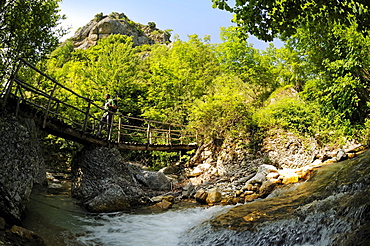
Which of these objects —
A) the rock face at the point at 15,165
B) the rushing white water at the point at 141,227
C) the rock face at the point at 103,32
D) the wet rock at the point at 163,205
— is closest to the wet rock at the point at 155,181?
the wet rock at the point at 163,205

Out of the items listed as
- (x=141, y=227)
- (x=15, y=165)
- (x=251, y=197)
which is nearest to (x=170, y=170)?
(x=251, y=197)

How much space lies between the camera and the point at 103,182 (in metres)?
8.85

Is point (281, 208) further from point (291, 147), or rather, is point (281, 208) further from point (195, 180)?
point (195, 180)

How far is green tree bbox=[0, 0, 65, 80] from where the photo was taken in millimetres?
10352

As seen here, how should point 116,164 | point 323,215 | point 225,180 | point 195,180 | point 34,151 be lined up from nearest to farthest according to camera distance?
point 323,215, point 34,151, point 116,164, point 225,180, point 195,180

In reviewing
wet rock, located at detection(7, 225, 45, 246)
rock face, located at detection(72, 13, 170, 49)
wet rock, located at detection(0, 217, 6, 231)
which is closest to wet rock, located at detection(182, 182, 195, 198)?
wet rock, located at detection(7, 225, 45, 246)

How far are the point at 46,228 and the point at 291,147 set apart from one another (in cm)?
941

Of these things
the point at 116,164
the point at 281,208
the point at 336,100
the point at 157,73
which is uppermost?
the point at 157,73

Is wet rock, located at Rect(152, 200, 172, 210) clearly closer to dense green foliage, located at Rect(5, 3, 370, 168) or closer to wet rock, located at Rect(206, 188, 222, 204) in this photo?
wet rock, located at Rect(206, 188, 222, 204)

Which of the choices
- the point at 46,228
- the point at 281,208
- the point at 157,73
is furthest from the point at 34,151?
the point at 157,73

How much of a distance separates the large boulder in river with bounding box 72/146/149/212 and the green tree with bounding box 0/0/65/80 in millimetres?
4797

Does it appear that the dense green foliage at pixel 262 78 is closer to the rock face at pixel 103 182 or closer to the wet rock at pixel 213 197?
the wet rock at pixel 213 197

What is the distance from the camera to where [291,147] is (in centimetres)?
1107

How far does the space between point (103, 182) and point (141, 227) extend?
9.18ft
